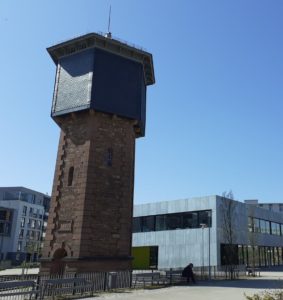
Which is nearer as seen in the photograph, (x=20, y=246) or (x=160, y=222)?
(x=160, y=222)

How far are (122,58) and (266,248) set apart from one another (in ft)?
129

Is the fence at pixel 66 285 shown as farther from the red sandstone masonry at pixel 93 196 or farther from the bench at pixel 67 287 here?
the red sandstone masonry at pixel 93 196

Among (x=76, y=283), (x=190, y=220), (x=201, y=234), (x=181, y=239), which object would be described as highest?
(x=190, y=220)

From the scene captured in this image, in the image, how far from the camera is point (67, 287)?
71.2ft

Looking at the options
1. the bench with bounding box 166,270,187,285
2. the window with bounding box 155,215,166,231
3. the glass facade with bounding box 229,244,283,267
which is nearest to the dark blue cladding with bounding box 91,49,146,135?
the bench with bounding box 166,270,187,285

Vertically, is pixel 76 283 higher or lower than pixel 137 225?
lower

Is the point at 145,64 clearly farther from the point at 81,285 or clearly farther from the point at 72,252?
the point at 81,285

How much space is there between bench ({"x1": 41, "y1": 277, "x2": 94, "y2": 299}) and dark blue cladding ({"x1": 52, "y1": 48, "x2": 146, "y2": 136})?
13.9 m

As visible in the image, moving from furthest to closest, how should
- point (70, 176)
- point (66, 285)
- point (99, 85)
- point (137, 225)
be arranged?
point (137, 225)
point (99, 85)
point (70, 176)
point (66, 285)

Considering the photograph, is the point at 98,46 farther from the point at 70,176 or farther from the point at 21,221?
the point at 21,221

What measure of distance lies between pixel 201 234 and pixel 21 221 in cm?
7530

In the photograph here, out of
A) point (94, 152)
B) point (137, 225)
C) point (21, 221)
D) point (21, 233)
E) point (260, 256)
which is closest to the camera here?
point (94, 152)

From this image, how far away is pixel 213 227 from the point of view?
48375 millimetres

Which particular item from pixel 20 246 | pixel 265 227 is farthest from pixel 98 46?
pixel 20 246
